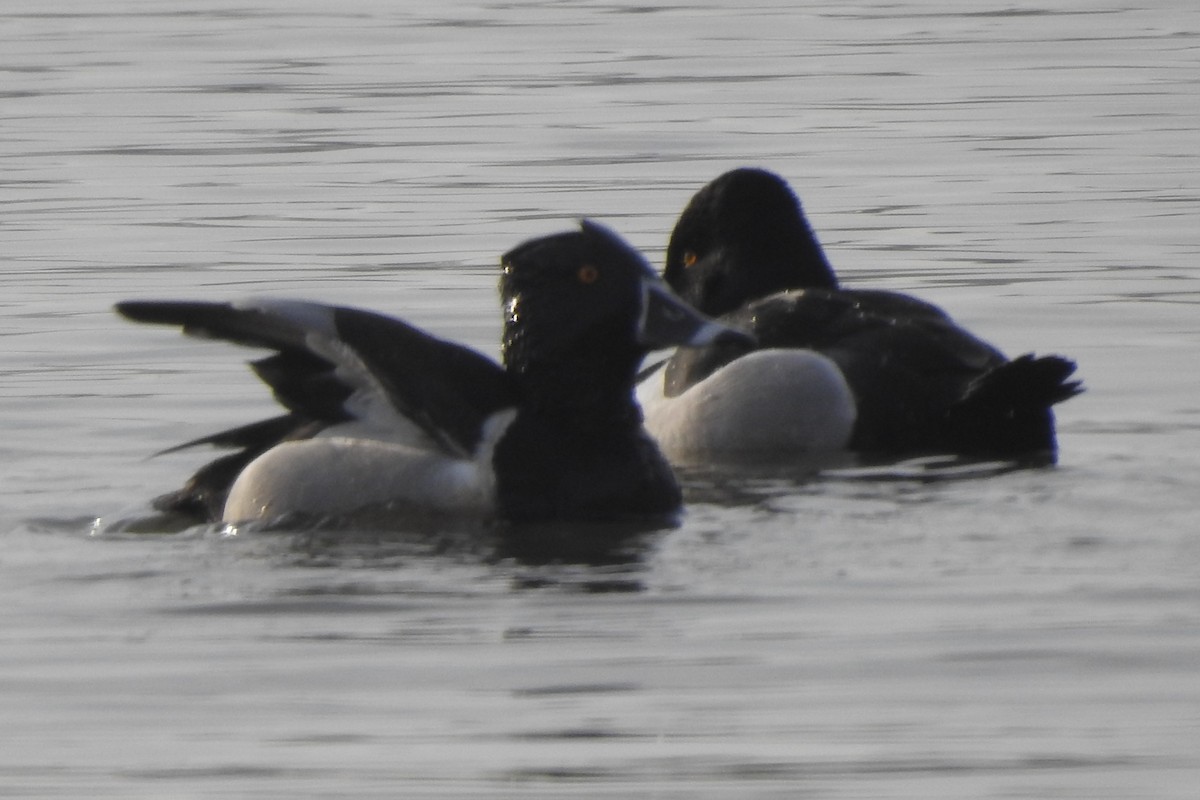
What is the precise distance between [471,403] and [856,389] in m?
2.43

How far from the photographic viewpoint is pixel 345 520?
9.31 metres

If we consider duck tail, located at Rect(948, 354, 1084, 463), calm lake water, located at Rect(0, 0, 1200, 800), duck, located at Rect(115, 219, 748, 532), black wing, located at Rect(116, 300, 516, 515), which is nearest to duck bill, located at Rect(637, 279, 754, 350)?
duck, located at Rect(115, 219, 748, 532)

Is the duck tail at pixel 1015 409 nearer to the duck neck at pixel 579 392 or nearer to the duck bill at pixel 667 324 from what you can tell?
the duck bill at pixel 667 324

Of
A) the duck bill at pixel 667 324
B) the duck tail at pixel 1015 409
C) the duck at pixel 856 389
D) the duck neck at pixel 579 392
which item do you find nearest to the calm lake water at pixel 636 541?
the duck tail at pixel 1015 409

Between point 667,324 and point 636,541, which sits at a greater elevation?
point 667,324

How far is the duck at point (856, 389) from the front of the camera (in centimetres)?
1094

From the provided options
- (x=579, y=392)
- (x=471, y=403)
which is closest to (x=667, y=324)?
(x=579, y=392)

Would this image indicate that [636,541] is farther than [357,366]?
No

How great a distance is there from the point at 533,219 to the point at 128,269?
2639 millimetres

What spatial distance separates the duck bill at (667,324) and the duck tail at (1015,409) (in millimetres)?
1605

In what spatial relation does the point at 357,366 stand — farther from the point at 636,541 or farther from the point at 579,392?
the point at 636,541

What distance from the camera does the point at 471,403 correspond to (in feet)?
30.5

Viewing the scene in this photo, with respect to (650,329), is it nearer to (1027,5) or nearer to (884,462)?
(884,462)

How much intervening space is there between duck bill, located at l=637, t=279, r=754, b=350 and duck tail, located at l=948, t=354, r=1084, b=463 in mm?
1605
